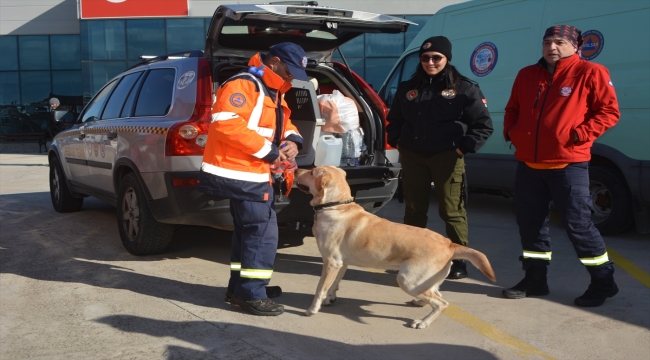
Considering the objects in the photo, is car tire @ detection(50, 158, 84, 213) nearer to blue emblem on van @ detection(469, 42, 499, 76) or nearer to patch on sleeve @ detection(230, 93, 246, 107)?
patch on sleeve @ detection(230, 93, 246, 107)

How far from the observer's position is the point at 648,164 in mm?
5641

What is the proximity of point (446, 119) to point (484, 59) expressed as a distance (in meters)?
2.96

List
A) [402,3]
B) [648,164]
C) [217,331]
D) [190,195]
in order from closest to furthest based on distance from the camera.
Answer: [217,331] < [190,195] < [648,164] < [402,3]

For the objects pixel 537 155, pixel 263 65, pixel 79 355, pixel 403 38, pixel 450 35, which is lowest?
pixel 79 355

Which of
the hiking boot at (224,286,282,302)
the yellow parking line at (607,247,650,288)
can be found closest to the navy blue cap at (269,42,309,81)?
the hiking boot at (224,286,282,302)

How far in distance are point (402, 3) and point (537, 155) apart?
724 inches

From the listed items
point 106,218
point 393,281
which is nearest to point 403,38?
point 106,218

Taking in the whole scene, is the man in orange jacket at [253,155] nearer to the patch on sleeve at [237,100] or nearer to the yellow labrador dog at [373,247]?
the patch on sleeve at [237,100]

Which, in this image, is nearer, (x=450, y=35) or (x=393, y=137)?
(x=393, y=137)

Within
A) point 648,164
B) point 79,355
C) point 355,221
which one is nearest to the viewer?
point 79,355

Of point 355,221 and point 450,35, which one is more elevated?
point 450,35

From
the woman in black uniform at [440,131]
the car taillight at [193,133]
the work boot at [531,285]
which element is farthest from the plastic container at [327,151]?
the work boot at [531,285]

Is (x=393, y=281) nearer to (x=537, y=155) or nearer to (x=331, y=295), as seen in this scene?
(x=331, y=295)

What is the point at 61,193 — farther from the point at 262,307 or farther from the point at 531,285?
the point at 531,285
